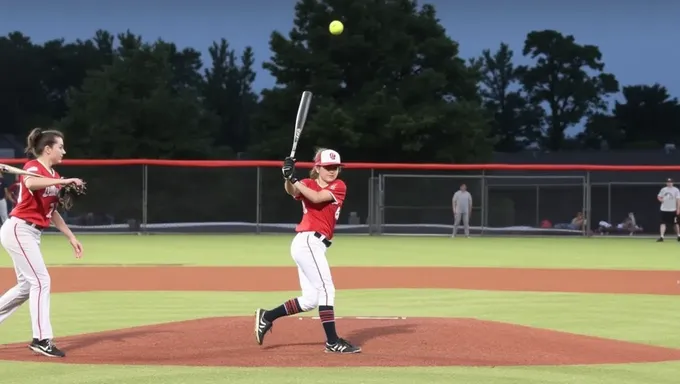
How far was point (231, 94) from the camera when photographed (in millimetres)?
97500

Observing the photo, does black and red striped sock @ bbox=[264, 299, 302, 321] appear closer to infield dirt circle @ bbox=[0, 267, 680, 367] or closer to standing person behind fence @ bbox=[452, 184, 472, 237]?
infield dirt circle @ bbox=[0, 267, 680, 367]

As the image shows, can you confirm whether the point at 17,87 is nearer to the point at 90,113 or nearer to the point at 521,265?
the point at 90,113

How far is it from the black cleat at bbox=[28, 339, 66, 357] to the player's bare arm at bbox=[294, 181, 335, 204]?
2.42 metres

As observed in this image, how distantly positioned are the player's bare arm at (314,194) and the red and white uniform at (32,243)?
203 centimetres

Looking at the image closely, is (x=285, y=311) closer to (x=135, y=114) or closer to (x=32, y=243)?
(x=32, y=243)

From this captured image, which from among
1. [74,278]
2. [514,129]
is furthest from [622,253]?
[514,129]

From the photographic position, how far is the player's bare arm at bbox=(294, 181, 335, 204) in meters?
8.71

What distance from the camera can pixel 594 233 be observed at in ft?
117

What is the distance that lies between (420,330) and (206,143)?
4585 centimetres

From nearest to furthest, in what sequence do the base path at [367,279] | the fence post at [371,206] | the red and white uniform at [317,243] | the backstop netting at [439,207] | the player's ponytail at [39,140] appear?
the player's ponytail at [39,140] < the red and white uniform at [317,243] < the base path at [367,279] < the fence post at [371,206] < the backstop netting at [439,207]

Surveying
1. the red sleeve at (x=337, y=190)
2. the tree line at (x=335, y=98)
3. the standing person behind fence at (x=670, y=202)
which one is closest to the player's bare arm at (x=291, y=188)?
the red sleeve at (x=337, y=190)

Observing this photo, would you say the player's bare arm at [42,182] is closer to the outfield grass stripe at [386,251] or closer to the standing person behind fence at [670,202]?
the outfield grass stripe at [386,251]

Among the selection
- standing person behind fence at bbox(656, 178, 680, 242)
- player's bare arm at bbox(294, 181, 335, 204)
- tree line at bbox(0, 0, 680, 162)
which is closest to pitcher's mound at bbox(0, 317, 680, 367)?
player's bare arm at bbox(294, 181, 335, 204)

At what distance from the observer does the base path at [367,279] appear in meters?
15.8
